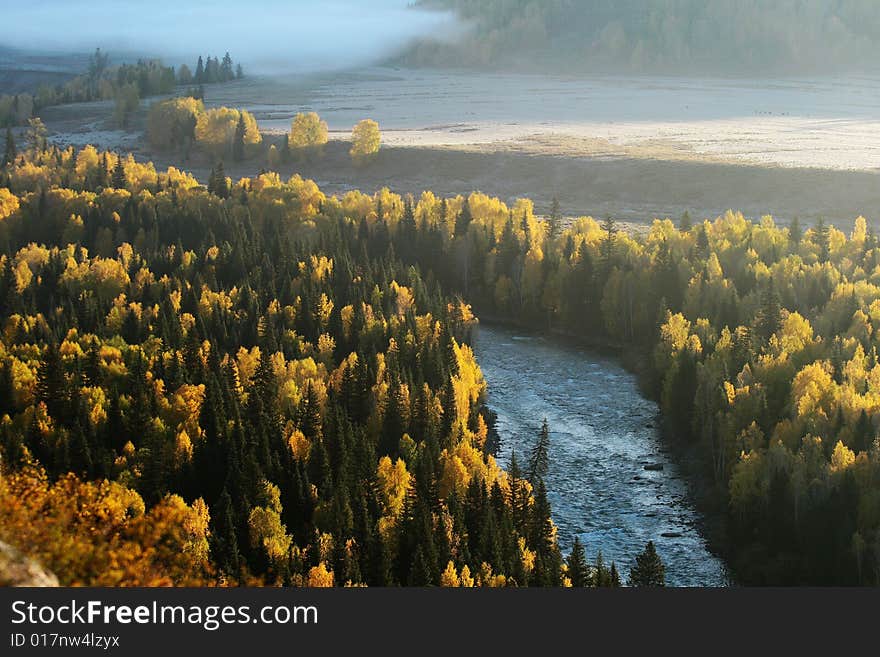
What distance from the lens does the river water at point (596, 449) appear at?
259 ft

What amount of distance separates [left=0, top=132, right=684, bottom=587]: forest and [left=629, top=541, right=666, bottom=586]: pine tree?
0.25 metres

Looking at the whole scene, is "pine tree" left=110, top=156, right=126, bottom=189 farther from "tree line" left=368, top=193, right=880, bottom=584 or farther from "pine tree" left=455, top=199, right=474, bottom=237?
"pine tree" left=455, top=199, right=474, bottom=237

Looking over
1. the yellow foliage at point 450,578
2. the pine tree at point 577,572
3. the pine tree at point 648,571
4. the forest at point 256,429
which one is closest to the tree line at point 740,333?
the pine tree at point 648,571

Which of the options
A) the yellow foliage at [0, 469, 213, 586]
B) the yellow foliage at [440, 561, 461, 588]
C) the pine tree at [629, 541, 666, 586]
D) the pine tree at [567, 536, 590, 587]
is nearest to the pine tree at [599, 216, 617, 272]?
the pine tree at [629, 541, 666, 586]

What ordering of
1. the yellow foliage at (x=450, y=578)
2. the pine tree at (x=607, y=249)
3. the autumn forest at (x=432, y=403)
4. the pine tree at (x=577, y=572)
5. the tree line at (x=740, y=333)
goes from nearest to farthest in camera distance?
1. the yellow foliage at (x=450, y=578)
2. the pine tree at (x=577, y=572)
3. the autumn forest at (x=432, y=403)
4. the tree line at (x=740, y=333)
5. the pine tree at (x=607, y=249)

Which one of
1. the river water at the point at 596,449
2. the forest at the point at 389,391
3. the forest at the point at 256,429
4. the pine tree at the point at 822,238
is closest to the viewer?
the forest at the point at 256,429

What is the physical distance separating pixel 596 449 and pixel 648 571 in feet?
87.7

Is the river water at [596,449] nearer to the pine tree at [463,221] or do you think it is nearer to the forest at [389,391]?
the forest at [389,391]

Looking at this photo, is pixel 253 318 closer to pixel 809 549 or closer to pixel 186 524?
pixel 186 524

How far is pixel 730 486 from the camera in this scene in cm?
8012

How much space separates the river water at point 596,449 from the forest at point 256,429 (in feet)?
9.79

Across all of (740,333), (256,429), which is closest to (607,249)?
(740,333)

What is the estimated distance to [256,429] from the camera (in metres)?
82.8

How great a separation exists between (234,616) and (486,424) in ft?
193
